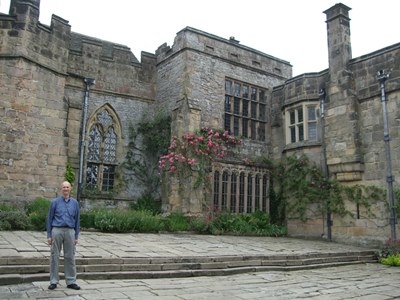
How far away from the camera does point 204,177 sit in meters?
14.3

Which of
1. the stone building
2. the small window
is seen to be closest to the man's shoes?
the stone building

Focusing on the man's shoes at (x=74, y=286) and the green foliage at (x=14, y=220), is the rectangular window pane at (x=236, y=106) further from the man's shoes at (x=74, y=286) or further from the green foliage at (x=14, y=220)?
the man's shoes at (x=74, y=286)

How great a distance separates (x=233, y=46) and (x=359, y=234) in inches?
351

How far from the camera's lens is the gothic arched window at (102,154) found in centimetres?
1498

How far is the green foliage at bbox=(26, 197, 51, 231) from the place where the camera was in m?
10.6

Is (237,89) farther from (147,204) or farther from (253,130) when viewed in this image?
(147,204)

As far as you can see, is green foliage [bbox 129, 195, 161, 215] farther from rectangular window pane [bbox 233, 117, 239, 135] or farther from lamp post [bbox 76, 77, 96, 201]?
rectangular window pane [bbox 233, 117, 239, 135]

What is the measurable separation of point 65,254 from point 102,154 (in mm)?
9662

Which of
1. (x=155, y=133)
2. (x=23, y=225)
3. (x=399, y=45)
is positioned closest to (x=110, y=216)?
(x=23, y=225)

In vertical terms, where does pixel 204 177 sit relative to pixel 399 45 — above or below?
below

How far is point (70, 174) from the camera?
13.6 metres

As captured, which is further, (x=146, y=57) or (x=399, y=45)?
(x=146, y=57)

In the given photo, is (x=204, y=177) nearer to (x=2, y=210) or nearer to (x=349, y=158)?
(x=349, y=158)

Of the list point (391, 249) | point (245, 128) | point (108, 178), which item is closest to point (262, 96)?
point (245, 128)
